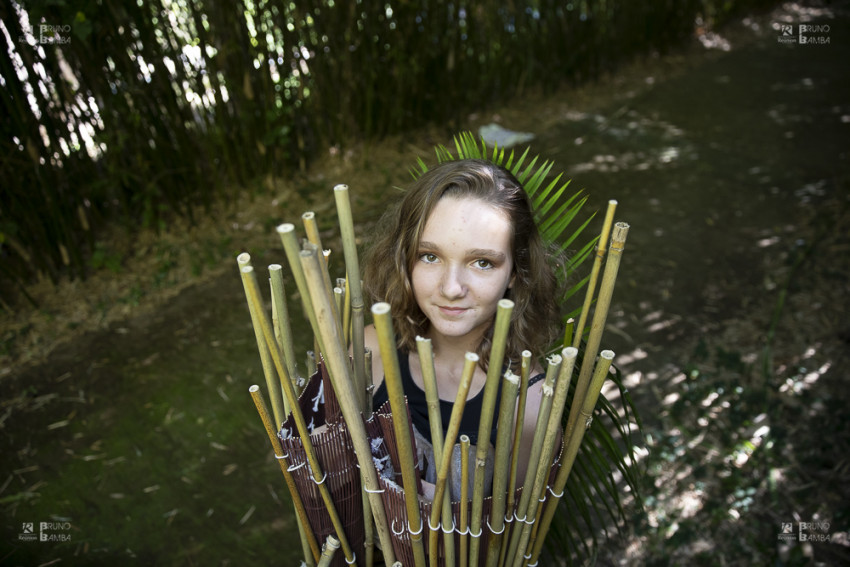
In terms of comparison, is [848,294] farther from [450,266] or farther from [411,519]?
[411,519]

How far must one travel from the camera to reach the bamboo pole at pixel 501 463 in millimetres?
735

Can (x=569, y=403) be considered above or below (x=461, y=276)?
below

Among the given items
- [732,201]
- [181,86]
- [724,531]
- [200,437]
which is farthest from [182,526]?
[732,201]

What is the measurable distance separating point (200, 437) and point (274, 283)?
4.81ft

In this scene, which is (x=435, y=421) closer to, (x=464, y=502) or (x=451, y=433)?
(x=451, y=433)

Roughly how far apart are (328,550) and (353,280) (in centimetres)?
47

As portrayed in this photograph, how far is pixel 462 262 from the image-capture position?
1.04 meters

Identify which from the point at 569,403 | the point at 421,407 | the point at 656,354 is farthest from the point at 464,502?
the point at 656,354

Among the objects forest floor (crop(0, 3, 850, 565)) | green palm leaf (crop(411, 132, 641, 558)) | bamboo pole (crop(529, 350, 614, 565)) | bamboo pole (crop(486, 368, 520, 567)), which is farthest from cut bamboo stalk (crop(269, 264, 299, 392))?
forest floor (crop(0, 3, 850, 565))

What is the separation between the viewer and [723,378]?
2225 millimetres

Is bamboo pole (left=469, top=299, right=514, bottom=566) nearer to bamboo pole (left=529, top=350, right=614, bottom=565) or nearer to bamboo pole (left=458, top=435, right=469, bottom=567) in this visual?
bamboo pole (left=458, top=435, right=469, bottom=567)

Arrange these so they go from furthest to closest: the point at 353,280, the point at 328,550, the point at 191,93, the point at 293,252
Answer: the point at 191,93 < the point at 328,550 < the point at 353,280 < the point at 293,252

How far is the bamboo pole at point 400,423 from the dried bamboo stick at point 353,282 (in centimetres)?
13

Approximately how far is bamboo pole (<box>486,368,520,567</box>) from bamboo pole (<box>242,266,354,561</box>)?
248 millimetres
